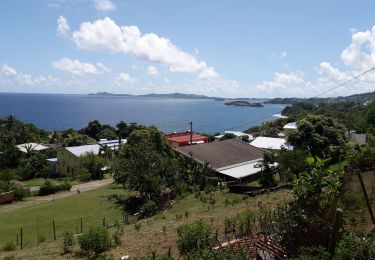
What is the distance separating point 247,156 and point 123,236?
29.3 m

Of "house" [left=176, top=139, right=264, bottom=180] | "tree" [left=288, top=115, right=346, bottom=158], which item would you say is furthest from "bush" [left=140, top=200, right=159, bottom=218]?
"tree" [left=288, top=115, right=346, bottom=158]

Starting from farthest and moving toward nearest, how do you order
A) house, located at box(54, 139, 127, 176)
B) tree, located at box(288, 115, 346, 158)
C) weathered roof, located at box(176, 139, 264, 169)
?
1. house, located at box(54, 139, 127, 176)
2. weathered roof, located at box(176, 139, 264, 169)
3. tree, located at box(288, 115, 346, 158)

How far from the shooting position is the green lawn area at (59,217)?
869 inches

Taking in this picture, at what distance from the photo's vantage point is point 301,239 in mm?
8633

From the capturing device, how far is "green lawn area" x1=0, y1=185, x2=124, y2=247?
72.4 ft

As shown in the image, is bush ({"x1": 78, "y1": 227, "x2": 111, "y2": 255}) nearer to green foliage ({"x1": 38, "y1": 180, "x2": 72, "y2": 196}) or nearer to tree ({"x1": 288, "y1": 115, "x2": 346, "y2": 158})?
tree ({"x1": 288, "y1": 115, "x2": 346, "y2": 158})

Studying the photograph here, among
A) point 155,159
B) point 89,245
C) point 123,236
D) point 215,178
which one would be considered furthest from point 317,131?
point 89,245

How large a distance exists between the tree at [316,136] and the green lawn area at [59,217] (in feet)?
65.5

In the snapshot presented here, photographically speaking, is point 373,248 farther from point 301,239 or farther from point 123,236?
point 123,236

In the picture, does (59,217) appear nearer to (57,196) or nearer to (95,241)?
(57,196)

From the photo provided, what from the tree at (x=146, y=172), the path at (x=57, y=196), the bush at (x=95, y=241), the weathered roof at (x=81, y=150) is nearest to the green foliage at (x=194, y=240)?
the bush at (x=95, y=241)

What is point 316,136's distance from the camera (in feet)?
124

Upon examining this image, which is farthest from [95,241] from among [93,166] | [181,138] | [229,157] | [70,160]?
[181,138]

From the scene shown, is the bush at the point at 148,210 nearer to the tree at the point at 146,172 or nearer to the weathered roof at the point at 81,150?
the tree at the point at 146,172
